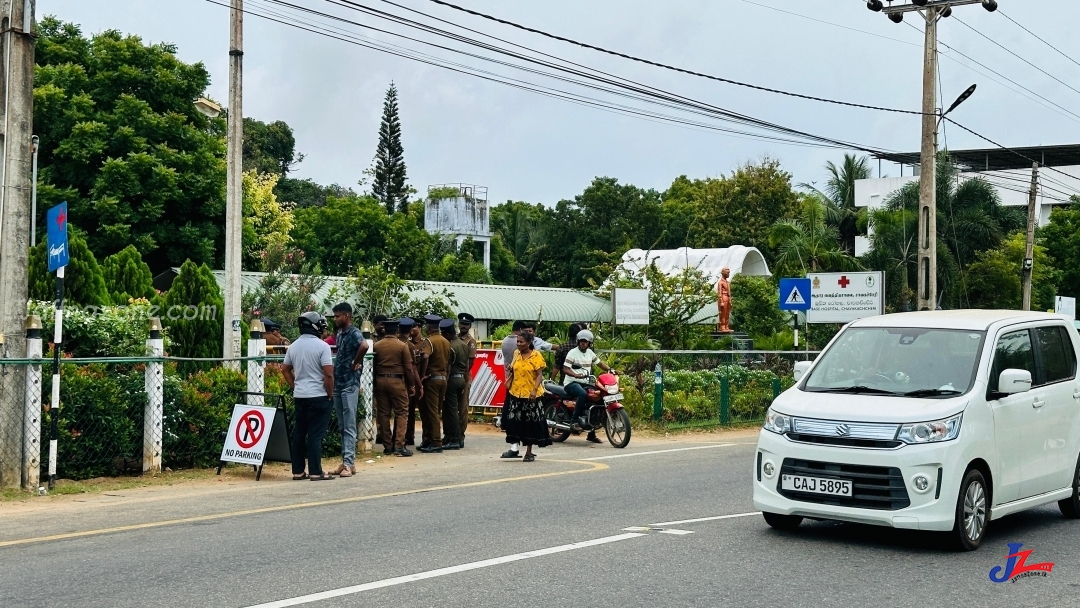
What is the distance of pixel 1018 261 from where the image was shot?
47.5 metres

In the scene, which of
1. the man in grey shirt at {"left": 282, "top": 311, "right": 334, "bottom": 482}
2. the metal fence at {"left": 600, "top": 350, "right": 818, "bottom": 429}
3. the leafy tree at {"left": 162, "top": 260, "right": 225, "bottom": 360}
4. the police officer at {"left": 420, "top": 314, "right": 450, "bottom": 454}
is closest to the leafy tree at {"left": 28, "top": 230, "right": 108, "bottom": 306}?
the leafy tree at {"left": 162, "top": 260, "right": 225, "bottom": 360}

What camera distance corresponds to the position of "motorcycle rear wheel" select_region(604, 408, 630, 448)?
18609mm

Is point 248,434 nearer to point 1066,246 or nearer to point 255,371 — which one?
point 255,371

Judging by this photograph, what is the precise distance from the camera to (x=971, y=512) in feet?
29.0

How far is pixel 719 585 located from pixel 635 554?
1.20 metres

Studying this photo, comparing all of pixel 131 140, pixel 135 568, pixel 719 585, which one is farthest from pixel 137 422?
pixel 131 140

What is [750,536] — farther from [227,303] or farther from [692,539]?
[227,303]

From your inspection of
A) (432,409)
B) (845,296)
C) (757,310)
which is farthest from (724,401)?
(757,310)

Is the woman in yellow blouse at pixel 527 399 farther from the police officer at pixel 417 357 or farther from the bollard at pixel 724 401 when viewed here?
the bollard at pixel 724 401

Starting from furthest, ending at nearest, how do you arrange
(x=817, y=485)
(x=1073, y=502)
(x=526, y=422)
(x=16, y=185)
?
(x=526, y=422), (x=16, y=185), (x=1073, y=502), (x=817, y=485)

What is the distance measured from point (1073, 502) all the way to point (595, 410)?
9.07 metres

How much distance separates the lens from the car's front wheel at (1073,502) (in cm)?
1044

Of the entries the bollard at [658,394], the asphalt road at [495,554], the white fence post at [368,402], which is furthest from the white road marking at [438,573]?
the bollard at [658,394]

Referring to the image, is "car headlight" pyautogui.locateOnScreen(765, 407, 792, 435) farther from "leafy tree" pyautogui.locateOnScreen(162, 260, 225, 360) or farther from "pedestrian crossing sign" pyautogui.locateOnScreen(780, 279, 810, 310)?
"leafy tree" pyautogui.locateOnScreen(162, 260, 225, 360)
